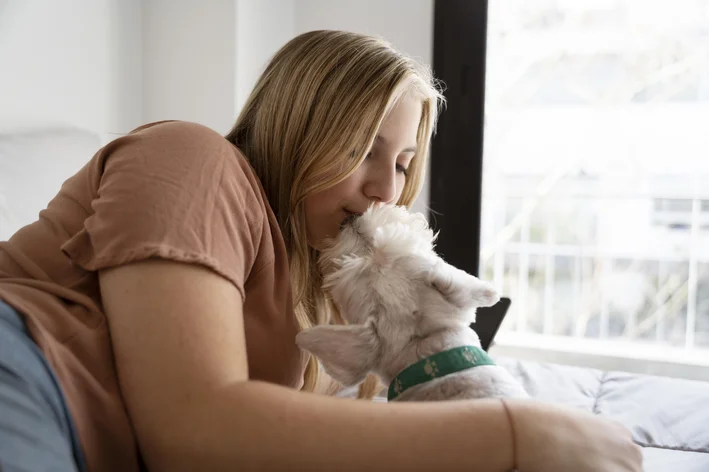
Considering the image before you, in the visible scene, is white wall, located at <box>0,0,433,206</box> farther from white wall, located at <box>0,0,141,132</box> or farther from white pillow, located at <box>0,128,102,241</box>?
white pillow, located at <box>0,128,102,241</box>

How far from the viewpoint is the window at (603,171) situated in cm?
374

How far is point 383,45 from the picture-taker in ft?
4.25

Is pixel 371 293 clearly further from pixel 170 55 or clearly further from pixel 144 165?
pixel 170 55

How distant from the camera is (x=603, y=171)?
404 cm

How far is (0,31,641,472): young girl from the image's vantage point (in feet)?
2.18

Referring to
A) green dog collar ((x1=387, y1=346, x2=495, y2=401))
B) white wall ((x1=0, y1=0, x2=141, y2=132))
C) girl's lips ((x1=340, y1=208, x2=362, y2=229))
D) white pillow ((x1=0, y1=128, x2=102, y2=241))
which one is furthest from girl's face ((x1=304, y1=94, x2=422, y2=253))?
white wall ((x1=0, y1=0, x2=141, y2=132))

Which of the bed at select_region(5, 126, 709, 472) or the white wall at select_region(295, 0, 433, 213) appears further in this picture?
the white wall at select_region(295, 0, 433, 213)

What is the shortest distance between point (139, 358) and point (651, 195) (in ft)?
13.3

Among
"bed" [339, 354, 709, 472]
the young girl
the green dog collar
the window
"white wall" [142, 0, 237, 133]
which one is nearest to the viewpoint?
the young girl

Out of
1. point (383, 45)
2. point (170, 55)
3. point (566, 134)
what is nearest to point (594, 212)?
point (566, 134)

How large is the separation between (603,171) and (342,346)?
3.55m

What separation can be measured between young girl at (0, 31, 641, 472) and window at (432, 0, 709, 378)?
2843 mm

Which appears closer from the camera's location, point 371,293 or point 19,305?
point 19,305

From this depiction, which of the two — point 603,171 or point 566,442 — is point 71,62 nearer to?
point 566,442
